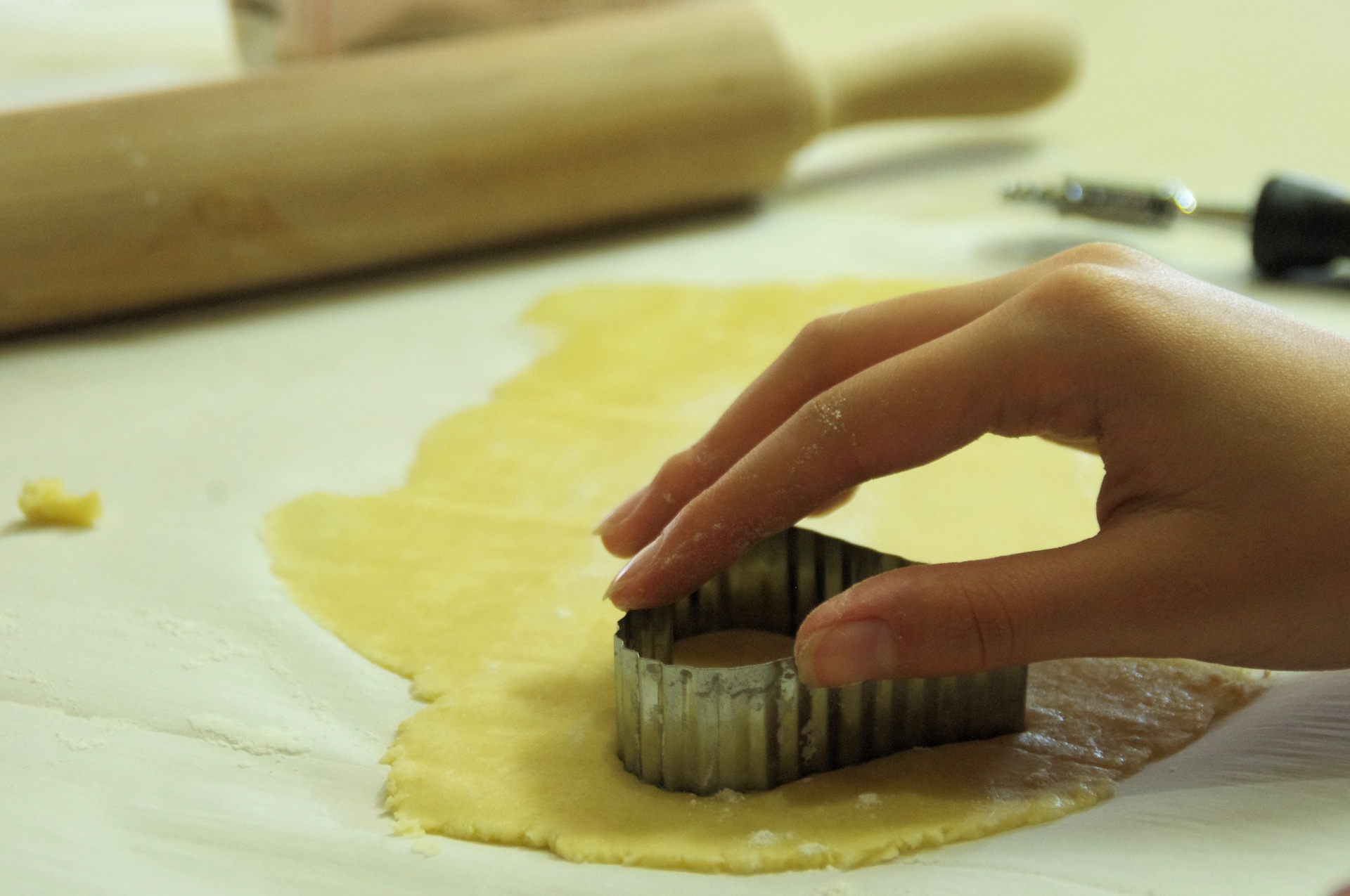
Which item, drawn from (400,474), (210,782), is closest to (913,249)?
(400,474)

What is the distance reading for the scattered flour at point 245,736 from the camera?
943mm

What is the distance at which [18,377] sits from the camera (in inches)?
66.6

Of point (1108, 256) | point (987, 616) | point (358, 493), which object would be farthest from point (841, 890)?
point (358, 493)

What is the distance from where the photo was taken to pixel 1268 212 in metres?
1.83

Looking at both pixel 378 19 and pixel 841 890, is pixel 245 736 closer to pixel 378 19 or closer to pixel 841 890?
pixel 841 890

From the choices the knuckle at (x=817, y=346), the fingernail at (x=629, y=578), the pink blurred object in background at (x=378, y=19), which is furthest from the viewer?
the pink blurred object in background at (x=378, y=19)

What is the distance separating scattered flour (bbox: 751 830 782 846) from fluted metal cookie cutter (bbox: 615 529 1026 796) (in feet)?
0.15

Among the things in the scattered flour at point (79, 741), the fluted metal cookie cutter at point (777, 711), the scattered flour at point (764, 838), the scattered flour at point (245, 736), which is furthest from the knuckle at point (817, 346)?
the scattered flour at point (79, 741)

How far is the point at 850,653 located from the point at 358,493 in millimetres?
733

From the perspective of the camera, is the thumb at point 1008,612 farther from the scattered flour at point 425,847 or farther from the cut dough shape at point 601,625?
the scattered flour at point 425,847

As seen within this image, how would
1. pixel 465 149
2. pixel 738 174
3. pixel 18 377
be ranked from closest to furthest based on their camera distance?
pixel 18 377 < pixel 465 149 < pixel 738 174

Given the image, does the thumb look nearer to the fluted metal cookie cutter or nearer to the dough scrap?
the fluted metal cookie cutter

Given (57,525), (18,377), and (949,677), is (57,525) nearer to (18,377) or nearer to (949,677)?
(18,377)

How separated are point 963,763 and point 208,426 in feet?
3.42
